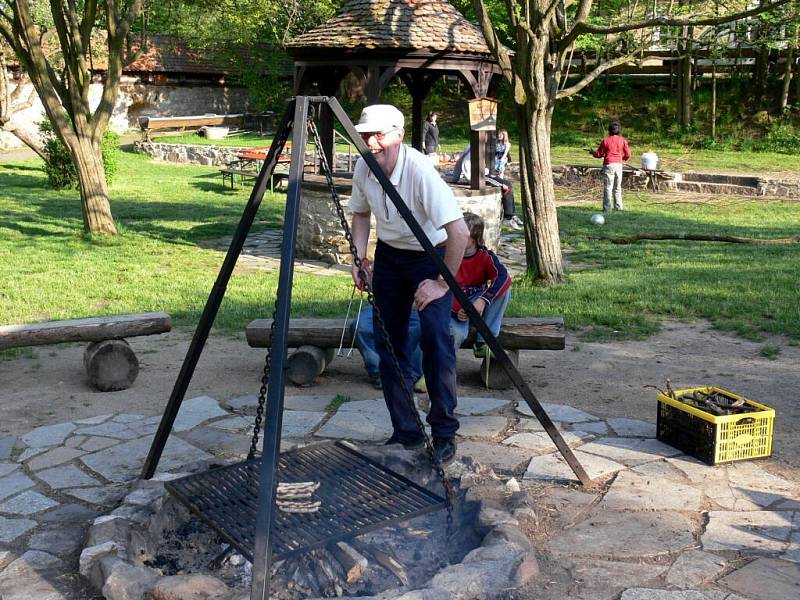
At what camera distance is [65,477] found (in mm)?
4547

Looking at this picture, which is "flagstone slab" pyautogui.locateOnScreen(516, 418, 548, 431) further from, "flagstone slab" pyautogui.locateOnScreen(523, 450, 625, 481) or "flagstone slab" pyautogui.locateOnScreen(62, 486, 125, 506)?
"flagstone slab" pyautogui.locateOnScreen(62, 486, 125, 506)

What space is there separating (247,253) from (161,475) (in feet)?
25.5

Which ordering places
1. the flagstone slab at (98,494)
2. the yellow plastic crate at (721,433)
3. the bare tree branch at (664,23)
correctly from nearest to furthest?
1. the flagstone slab at (98,494)
2. the yellow plastic crate at (721,433)
3. the bare tree branch at (664,23)

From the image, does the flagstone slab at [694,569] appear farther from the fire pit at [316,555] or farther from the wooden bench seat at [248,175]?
the wooden bench seat at [248,175]

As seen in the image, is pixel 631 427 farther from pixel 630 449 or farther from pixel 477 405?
pixel 477 405

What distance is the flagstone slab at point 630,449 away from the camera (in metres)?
4.74

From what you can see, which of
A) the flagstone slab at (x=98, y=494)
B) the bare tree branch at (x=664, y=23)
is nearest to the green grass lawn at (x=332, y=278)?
the bare tree branch at (x=664, y=23)

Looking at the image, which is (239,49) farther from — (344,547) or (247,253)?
(344,547)

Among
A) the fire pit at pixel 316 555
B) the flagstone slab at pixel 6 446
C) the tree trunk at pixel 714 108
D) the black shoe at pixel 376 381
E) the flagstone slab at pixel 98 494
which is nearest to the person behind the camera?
the fire pit at pixel 316 555

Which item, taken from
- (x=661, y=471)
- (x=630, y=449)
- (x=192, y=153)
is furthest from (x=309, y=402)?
(x=192, y=153)

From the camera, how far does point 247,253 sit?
1194 cm

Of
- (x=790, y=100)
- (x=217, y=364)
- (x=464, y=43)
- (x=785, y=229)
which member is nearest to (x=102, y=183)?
(x=464, y=43)

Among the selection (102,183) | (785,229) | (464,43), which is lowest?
(785,229)

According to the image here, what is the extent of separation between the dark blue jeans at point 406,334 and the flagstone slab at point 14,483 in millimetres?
1867
